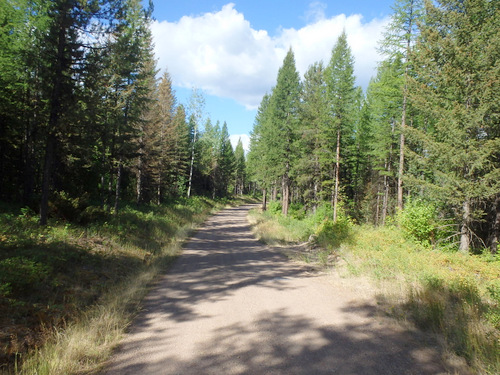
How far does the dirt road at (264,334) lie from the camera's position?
3.42 metres

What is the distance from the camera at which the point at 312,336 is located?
164 inches

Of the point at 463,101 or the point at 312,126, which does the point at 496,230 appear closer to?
the point at 463,101

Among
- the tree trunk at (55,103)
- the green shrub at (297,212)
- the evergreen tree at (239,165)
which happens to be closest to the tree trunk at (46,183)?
the tree trunk at (55,103)

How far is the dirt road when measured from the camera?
3416mm

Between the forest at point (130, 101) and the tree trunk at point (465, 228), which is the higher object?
the forest at point (130, 101)

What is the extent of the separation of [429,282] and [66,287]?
8.07 metres

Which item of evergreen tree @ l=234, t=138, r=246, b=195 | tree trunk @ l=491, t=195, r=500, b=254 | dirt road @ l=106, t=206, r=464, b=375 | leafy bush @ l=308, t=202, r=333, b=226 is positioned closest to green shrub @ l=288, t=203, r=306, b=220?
leafy bush @ l=308, t=202, r=333, b=226

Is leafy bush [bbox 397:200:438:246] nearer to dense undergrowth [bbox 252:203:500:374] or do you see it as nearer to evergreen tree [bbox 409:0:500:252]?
dense undergrowth [bbox 252:203:500:374]

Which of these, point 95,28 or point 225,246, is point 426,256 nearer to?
point 225,246

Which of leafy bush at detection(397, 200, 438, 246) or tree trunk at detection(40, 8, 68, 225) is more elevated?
tree trunk at detection(40, 8, 68, 225)

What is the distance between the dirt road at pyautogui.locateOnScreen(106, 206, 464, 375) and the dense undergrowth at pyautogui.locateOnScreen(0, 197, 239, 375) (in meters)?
0.54

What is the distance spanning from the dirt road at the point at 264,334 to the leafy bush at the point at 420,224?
6208 millimetres

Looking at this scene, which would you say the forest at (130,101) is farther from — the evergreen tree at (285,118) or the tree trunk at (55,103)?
the evergreen tree at (285,118)

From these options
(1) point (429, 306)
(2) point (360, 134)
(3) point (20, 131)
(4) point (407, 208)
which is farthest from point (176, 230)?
(2) point (360, 134)
